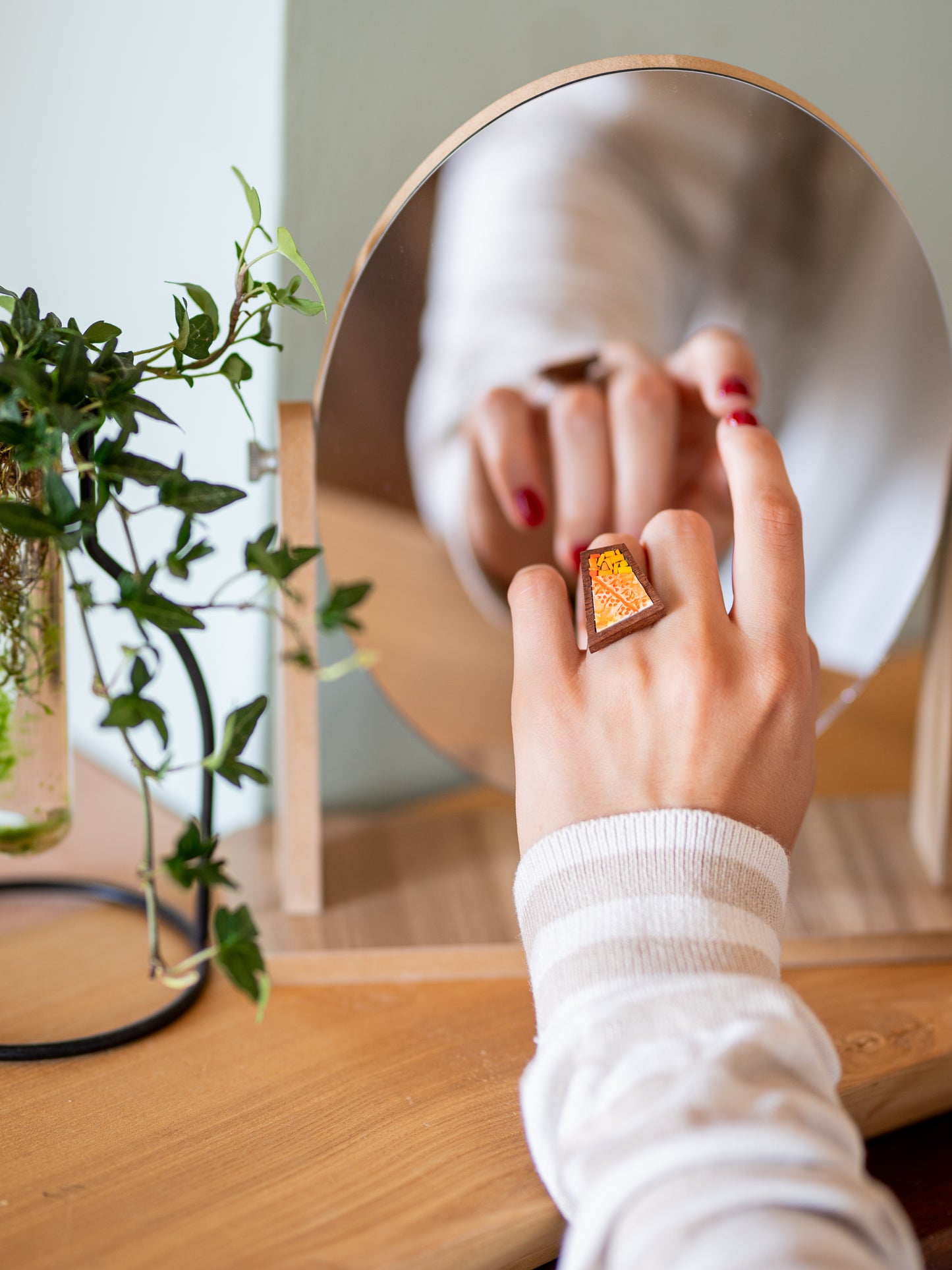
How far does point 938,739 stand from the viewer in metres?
0.59

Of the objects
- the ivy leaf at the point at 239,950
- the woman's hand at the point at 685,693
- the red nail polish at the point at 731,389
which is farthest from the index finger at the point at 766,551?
the ivy leaf at the point at 239,950

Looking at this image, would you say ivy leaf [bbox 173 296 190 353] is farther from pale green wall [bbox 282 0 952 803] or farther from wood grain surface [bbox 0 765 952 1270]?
wood grain surface [bbox 0 765 952 1270]

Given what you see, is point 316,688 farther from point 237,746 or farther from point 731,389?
point 731,389

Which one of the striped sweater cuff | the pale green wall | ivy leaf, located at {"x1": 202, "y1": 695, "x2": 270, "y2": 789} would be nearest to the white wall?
the pale green wall

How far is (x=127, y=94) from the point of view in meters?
0.55

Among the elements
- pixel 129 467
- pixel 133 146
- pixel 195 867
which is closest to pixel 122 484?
pixel 129 467

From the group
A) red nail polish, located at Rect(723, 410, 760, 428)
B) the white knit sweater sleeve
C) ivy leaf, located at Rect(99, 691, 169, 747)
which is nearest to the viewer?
the white knit sweater sleeve

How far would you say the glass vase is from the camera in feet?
1.42

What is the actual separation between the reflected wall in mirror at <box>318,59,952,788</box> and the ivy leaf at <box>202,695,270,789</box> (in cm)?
15

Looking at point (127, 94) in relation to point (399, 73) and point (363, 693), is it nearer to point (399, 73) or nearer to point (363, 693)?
point (399, 73)

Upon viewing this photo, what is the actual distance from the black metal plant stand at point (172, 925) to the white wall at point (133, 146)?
6.0 inches

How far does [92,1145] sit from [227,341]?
0.30 metres

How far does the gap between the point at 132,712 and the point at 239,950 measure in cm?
9

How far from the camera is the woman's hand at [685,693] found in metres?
0.38
